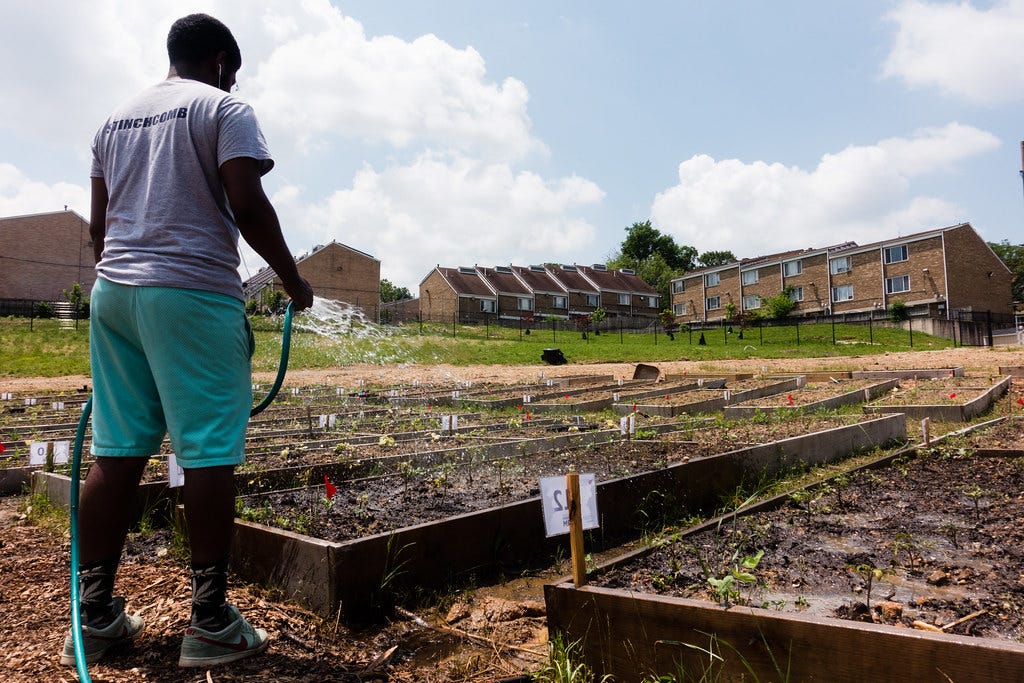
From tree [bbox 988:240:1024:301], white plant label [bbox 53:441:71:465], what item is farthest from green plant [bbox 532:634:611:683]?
tree [bbox 988:240:1024:301]

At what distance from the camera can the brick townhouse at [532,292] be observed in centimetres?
5703

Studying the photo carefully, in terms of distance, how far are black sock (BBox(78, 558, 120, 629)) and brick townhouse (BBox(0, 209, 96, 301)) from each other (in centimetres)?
4561

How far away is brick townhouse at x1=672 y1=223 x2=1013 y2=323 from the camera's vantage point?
40731 mm

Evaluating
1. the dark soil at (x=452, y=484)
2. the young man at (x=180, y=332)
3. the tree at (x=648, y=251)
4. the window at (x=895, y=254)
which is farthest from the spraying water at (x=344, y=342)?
the tree at (x=648, y=251)

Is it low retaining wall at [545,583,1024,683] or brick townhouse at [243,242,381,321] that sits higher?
brick townhouse at [243,242,381,321]

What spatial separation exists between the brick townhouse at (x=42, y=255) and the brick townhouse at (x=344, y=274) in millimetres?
14307

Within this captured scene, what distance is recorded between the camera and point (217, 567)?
2131mm

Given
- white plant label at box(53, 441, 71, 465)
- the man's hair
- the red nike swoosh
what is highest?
the man's hair

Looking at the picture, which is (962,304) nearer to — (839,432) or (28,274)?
(839,432)

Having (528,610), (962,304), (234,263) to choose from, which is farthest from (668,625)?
(962,304)

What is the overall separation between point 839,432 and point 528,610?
4.32m

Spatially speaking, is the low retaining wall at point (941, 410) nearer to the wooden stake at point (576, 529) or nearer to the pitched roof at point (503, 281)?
the wooden stake at point (576, 529)

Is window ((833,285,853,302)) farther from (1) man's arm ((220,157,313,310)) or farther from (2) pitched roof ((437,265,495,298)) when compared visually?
(1) man's arm ((220,157,313,310))

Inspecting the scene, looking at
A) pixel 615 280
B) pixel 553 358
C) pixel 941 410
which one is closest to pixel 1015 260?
pixel 615 280
